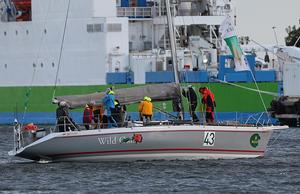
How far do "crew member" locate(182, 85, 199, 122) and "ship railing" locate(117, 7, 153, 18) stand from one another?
1351 inches

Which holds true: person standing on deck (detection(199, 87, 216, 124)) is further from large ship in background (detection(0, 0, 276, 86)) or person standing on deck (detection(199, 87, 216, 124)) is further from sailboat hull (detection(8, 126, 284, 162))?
large ship in background (detection(0, 0, 276, 86))

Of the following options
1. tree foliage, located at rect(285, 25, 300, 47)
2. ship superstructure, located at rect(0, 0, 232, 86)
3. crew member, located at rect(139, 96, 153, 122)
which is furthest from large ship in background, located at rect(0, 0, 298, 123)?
crew member, located at rect(139, 96, 153, 122)

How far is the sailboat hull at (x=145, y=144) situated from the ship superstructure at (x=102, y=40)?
3269 cm

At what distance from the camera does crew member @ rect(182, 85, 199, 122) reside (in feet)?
138

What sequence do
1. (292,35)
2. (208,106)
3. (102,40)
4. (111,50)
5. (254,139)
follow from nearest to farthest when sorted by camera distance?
(254,139) → (208,106) → (102,40) → (111,50) → (292,35)

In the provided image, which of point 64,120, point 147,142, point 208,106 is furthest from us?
point 208,106

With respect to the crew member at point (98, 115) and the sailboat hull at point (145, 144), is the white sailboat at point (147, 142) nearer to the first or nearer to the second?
the sailboat hull at point (145, 144)

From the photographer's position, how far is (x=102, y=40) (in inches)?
3004

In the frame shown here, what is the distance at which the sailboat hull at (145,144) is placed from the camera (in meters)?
40.6

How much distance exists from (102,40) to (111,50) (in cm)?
87

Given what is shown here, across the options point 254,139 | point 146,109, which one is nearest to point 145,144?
point 146,109

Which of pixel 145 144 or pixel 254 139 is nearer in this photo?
pixel 145 144

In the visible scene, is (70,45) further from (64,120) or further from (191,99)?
(64,120)

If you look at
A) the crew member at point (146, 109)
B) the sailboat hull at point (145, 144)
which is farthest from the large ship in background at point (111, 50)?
the sailboat hull at point (145, 144)
